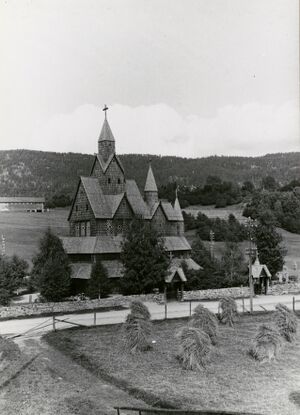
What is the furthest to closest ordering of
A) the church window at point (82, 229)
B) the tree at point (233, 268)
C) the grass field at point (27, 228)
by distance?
1. the grass field at point (27, 228)
2. the church window at point (82, 229)
3. the tree at point (233, 268)

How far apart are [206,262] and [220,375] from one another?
32.7 meters

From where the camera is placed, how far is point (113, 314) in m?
29.8

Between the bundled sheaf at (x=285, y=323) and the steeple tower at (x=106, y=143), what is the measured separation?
29.1m

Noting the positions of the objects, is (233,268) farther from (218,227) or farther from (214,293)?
(218,227)

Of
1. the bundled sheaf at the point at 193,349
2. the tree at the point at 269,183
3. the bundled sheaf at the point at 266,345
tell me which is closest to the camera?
the bundled sheaf at the point at 193,349

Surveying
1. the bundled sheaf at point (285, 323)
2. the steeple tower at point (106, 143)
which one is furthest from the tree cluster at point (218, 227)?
the bundled sheaf at point (285, 323)

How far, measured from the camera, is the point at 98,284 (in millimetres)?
36812

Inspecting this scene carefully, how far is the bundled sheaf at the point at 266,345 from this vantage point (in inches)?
722

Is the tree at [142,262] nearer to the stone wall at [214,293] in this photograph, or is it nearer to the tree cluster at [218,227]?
the stone wall at [214,293]

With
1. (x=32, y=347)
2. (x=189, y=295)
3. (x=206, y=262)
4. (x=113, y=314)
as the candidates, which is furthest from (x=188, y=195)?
(x=32, y=347)

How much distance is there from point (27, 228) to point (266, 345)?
6892 cm

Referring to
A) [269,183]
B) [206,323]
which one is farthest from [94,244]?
[269,183]

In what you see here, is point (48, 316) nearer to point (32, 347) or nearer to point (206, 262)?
point (32, 347)

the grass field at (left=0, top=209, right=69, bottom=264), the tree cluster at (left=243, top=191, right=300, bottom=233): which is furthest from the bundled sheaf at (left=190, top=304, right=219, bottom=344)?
the tree cluster at (left=243, top=191, right=300, bottom=233)
